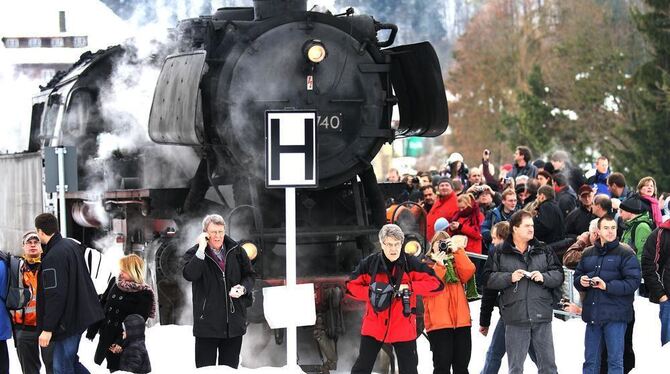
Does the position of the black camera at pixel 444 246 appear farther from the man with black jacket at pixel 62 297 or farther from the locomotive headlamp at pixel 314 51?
the man with black jacket at pixel 62 297

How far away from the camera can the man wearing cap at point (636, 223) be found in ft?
35.3

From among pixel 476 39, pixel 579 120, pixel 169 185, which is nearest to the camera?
pixel 169 185

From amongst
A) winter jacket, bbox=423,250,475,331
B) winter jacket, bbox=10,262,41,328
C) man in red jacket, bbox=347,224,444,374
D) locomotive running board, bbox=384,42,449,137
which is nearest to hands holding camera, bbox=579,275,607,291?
winter jacket, bbox=423,250,475,331

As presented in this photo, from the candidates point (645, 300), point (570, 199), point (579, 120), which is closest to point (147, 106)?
point (570, 199)

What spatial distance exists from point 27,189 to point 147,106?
3.85 m

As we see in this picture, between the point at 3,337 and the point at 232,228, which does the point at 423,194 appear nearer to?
the point at 232,228

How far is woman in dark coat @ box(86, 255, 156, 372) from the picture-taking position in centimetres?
938

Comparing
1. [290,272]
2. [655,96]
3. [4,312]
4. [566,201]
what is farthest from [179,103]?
[655,96]

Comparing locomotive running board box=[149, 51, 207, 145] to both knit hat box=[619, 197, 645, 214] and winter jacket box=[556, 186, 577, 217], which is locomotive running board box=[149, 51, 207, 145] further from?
winter jacket box=[556, 186, 577, 217]

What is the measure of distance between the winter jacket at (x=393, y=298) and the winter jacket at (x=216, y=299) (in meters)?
0.89

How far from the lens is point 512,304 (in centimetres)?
906

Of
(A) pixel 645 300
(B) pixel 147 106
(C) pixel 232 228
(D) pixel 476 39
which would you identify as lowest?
(A) pixel 645 300

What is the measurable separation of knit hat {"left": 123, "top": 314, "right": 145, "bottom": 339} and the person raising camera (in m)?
2.14

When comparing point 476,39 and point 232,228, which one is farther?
point 476,39
